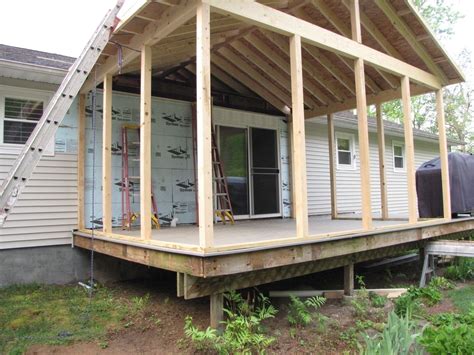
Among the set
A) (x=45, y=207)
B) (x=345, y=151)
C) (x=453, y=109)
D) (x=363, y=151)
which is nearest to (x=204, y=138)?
(x=363, y=151)

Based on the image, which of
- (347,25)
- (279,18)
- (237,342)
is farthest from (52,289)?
(347,25)

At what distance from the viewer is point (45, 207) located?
5.72 m

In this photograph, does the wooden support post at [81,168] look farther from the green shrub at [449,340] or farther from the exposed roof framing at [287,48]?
the green shrub at [449,340]

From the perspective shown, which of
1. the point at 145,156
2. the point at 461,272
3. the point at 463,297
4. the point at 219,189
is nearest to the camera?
the point at 145,156

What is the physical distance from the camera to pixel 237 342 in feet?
11.1

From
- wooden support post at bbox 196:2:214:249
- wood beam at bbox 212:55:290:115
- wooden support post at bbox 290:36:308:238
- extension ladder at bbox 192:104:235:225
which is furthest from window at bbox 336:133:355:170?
wooden support post at bbox 196:2:214:249

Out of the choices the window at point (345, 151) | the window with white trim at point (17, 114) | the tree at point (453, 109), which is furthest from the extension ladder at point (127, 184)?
the tree at point (453, 109)

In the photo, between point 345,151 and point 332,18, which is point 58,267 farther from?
point 345,151

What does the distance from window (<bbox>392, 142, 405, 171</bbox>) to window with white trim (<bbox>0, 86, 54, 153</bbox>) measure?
986 cm

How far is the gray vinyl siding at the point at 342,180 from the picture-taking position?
30.7ft

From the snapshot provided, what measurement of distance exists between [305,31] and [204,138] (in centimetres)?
202

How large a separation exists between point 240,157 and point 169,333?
4271 millimetres

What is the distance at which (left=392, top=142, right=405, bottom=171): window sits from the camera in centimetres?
1195

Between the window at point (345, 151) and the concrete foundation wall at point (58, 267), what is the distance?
604 cm
